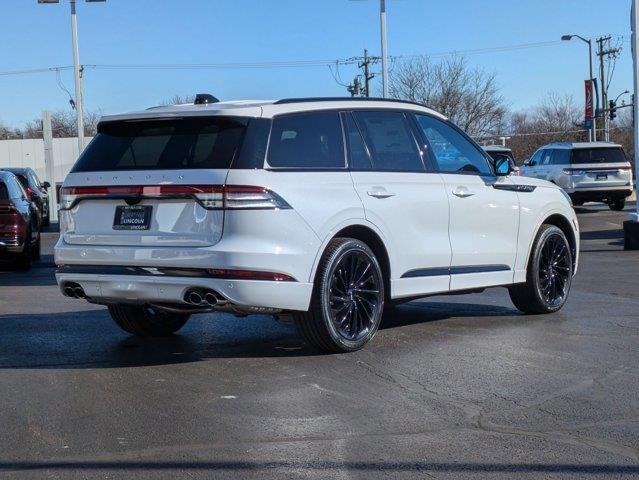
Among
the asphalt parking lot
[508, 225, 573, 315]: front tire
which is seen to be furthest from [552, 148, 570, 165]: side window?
the asphalt parking lot

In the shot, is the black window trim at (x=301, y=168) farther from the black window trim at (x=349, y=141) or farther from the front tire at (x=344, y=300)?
the front tire at (x=344, y=300)

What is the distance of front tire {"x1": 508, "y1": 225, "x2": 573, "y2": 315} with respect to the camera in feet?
30.2

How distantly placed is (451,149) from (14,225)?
8.94 m

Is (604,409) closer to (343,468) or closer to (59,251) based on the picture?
(343,468)

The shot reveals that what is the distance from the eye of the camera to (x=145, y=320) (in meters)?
8.20

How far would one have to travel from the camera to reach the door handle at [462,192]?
829 cm

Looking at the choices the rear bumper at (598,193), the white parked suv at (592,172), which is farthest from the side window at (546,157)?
the rear bumper at (598,193)

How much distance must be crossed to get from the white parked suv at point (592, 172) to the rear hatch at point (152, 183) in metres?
22.2

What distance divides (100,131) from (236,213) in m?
1.59

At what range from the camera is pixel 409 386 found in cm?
627

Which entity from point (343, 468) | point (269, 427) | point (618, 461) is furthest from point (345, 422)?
point (618, 461)

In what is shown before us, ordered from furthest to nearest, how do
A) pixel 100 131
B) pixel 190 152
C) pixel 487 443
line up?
pixel 100 131 → pixel 190 152 → pixel 487 443

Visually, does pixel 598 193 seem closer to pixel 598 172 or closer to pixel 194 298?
pixel 598 172

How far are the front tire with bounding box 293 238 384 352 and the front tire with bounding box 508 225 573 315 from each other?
2210 millimetres
